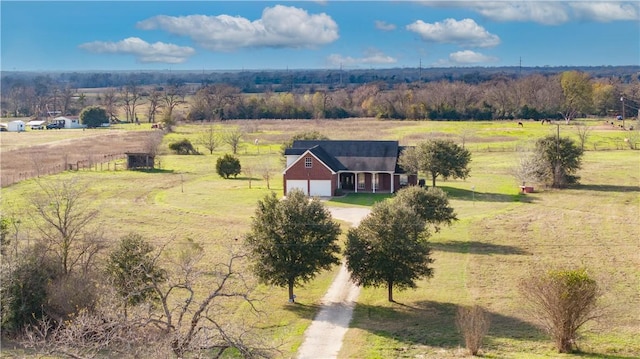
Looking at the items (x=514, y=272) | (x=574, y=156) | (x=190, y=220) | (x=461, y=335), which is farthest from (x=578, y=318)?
(x=574, y=156)

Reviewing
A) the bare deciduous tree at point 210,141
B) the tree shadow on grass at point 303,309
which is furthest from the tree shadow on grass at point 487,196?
the bare deciduous tree at point 210,141

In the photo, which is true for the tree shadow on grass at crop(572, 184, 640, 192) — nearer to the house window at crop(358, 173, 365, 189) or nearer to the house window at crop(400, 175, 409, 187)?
the house window at crop(400, 175, 409, 187)

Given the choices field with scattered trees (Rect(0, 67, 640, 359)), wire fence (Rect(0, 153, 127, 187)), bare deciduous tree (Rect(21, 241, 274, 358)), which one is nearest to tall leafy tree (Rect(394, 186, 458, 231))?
field with scattered trees (Rect(0, 67, 640, 359))

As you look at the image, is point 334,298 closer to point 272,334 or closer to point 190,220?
point 272,334

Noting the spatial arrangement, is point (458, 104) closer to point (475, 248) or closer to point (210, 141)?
point (210, 141)

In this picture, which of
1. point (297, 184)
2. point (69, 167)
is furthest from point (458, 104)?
point (297, 184)

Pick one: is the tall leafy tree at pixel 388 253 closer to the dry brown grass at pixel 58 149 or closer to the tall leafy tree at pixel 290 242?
the tall leafy tree at pixel 290 242
